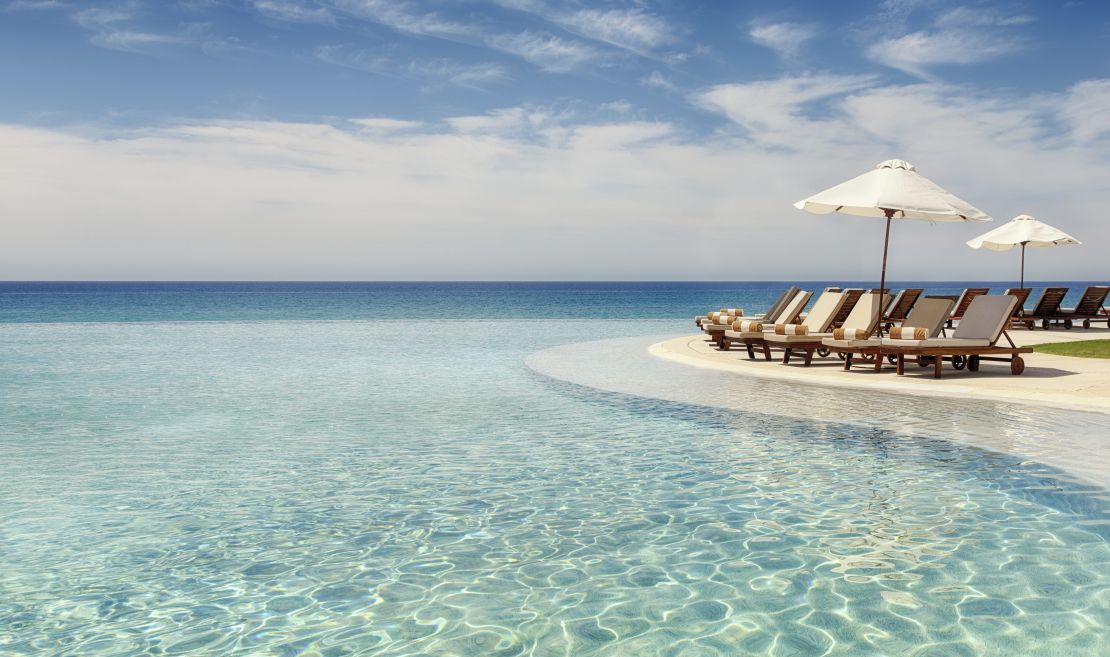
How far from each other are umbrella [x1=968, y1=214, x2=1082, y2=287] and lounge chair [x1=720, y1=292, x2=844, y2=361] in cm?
874

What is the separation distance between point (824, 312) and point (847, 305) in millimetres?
373

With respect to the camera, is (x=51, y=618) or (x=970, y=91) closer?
(x=51, y=618)

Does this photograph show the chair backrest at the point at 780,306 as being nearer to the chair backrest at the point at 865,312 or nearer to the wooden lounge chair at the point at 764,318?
the wooden lounge chair at the point at 764,318

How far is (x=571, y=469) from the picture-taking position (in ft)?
20.3

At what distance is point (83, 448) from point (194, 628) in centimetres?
454

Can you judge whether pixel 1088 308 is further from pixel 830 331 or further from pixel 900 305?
pixel 830 331

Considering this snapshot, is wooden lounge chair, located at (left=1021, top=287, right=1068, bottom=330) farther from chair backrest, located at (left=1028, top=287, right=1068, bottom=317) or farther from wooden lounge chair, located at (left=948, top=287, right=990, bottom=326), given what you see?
wooden lounge chair, located at (left=948, top=287, right=990, bottom=326)

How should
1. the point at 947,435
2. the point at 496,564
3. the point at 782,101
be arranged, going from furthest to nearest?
1. the point at 782,101
2. the point at 947,435
3. the point at 496,564

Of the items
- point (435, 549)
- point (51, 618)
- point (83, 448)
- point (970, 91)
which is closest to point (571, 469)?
point (435, 549)

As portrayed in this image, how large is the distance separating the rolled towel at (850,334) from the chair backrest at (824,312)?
1416mm

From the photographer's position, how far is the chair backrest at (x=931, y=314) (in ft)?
39.3

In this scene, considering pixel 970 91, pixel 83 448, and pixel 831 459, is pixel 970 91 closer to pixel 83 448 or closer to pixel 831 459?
pixel 831 459

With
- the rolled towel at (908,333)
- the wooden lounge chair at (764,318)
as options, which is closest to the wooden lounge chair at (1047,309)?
the wooden lounge chair at (764,318)

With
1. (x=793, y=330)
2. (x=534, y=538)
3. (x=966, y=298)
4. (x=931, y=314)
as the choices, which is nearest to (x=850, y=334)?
(x=793, y=330)
